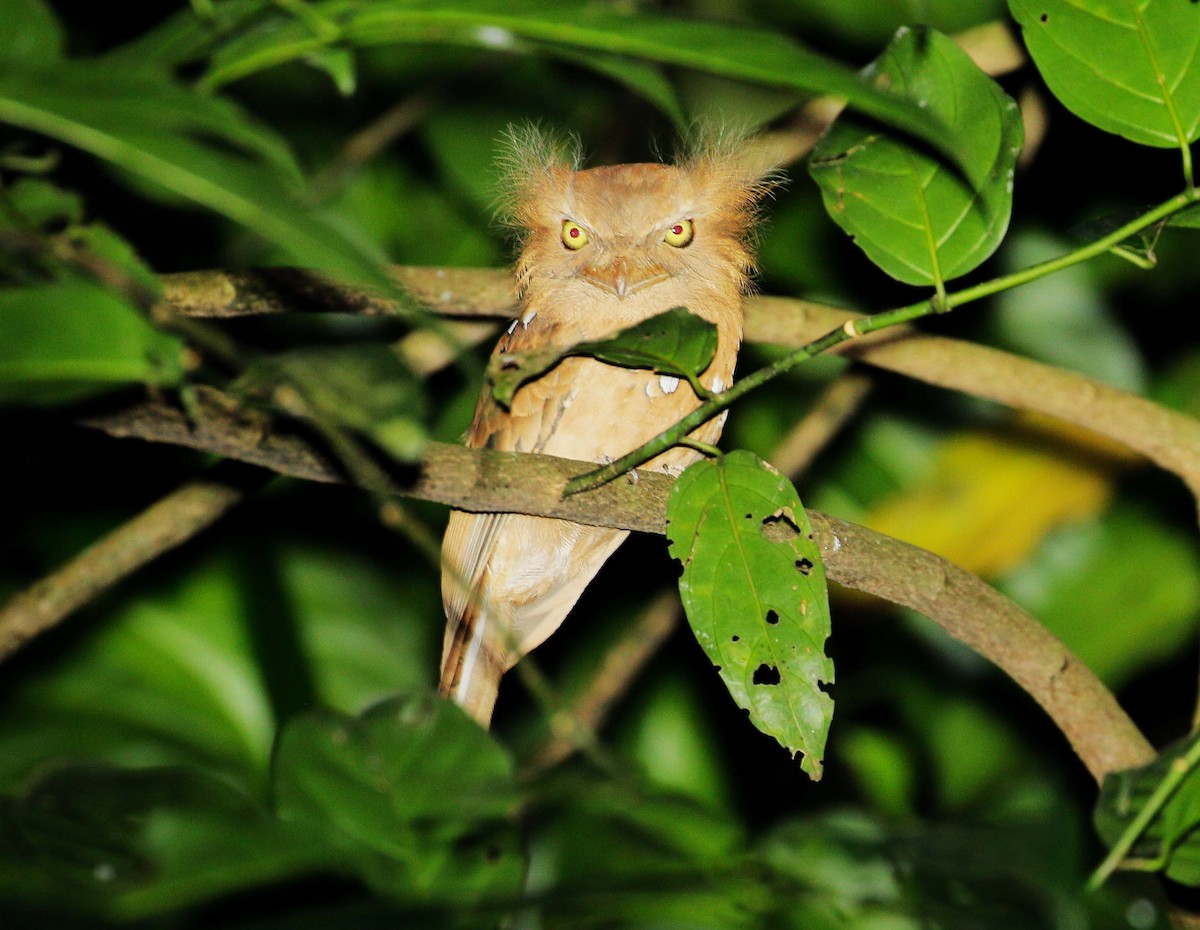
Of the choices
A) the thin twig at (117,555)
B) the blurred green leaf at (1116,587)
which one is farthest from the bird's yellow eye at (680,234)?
the blurred green leaf at (1116,587)

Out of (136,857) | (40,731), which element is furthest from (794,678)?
(40,731)

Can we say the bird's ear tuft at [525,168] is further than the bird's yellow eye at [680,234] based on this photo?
Yes

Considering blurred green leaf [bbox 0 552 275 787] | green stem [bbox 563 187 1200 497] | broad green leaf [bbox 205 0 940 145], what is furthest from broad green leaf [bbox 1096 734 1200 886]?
blurred green leaf [bbox 0 552 275 787]

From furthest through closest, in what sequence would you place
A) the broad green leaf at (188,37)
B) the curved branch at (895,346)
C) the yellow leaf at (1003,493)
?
the yellow leaf at (1003,493) → the curved branch at (895,346) → the broad green leaf at (188,37)

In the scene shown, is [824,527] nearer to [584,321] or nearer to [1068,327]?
[584,321]

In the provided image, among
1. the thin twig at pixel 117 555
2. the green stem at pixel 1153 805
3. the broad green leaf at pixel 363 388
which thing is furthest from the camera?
the thin twig at pixel 117 555

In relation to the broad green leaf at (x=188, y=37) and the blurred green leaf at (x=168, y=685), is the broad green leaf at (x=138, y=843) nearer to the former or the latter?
the broad green leaf at (x=188, y=37)
